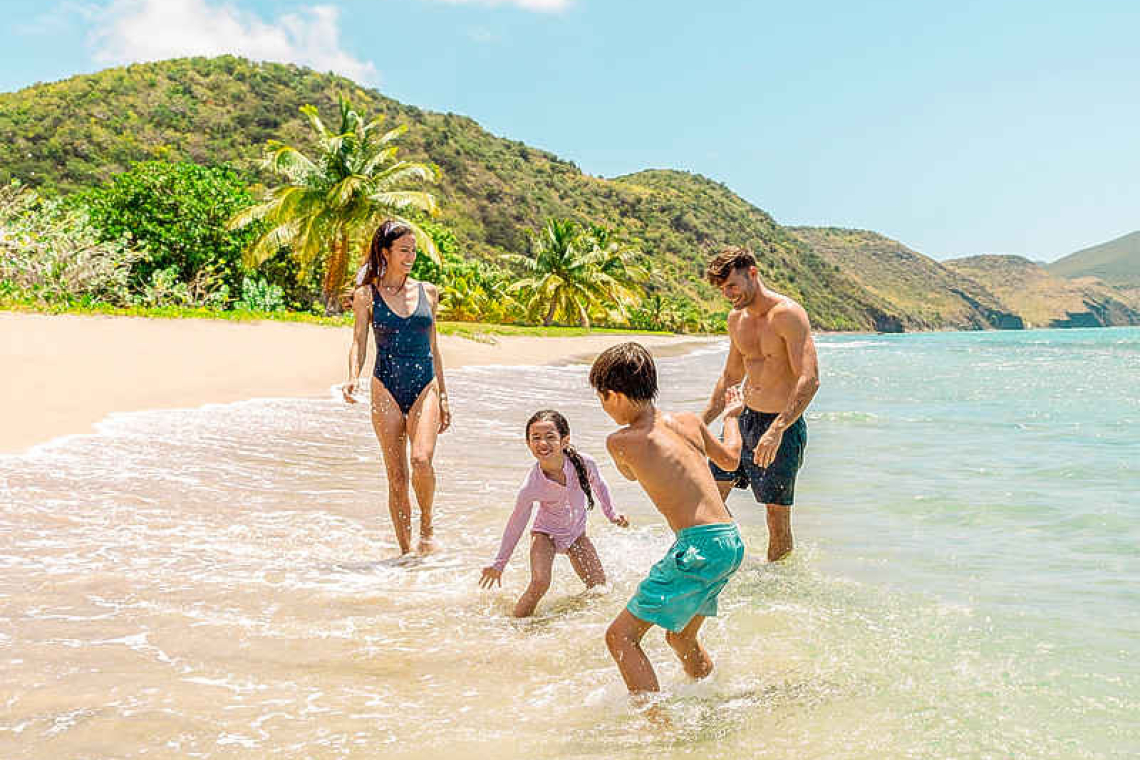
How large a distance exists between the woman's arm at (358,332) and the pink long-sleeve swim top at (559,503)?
150cm

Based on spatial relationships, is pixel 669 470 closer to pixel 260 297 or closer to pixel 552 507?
pixel 552 507

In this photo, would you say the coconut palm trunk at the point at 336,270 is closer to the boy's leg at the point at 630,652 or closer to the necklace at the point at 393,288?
the necklace at the point at 393,288

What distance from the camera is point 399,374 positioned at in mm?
5395

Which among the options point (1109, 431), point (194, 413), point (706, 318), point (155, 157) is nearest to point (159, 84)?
point (155, 157)

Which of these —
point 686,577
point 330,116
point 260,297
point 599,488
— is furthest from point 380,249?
point 330,116

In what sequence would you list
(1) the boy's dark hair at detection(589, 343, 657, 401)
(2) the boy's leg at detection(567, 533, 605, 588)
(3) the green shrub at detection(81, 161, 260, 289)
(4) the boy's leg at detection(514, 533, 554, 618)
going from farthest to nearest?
1. (3) the green shrub at detection(81, 161, 260, 289)
2. (2) the boy's leg at detection(567, 533, 605, 588)
3. (4) the boy's leg at detection(514, 533, 554, 618)
4. (1) the boy's dark hair at detection(589, 343, 657, 401)

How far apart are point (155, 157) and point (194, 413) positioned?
68.6 meters

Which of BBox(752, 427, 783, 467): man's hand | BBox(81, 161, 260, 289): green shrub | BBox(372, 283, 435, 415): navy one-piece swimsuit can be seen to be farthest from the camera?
BBox(81, 161, 260, 289): green shrub

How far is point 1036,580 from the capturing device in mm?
4863

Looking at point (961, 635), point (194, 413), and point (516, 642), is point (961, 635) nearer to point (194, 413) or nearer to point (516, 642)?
point (516, 642)

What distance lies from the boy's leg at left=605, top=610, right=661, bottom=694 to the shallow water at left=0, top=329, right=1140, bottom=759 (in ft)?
0.41

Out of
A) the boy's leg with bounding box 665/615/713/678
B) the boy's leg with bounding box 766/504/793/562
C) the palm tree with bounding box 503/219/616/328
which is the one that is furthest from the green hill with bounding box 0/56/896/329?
the boy's leg with bounding box 665/615/713/678

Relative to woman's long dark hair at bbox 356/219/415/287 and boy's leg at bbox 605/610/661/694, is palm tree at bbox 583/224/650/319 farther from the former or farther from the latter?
boy's leg at bbox 605/610/661/694

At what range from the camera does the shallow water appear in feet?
9.73
